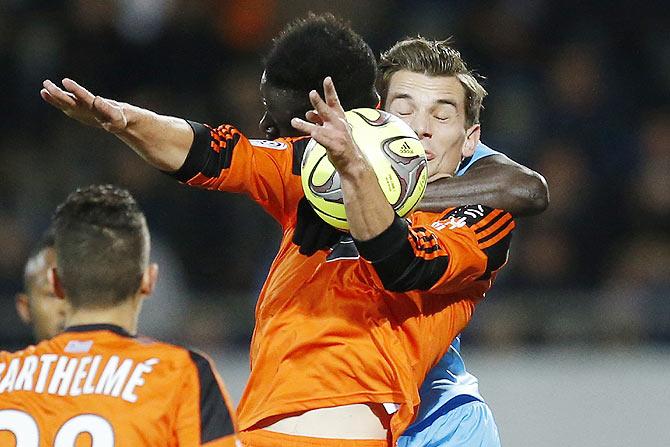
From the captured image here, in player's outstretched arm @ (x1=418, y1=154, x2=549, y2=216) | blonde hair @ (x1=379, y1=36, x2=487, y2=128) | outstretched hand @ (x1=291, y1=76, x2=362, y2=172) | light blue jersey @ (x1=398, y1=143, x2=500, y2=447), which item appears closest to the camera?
outstretched hand @ (x1=291, y1=76, x2=362, y2=172)

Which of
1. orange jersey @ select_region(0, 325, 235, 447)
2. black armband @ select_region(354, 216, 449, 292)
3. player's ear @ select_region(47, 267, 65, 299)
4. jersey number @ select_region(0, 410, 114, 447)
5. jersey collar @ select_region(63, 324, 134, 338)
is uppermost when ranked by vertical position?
black armband @ select_region(354, 216, 449, 292)

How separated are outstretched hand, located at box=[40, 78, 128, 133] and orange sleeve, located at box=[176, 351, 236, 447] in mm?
628

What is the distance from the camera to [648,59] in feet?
31.8

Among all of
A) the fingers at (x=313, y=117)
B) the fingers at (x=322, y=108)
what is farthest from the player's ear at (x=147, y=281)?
the fingers at (x=322, y=108)

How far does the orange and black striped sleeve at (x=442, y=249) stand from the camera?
10.4 ft

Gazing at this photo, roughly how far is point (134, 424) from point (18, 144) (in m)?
6.56

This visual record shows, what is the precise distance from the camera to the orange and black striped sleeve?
125 inches

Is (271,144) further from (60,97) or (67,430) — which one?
(67,430)

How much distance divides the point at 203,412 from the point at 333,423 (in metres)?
0.38

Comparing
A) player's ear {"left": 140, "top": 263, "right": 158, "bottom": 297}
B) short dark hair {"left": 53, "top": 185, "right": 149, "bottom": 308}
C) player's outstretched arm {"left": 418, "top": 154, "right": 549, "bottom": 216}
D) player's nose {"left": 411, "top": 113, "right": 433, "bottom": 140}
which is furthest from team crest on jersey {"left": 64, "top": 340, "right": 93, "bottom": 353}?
player's nose {"left": 411, "top": 113, "right": 433, "bottom": 140}

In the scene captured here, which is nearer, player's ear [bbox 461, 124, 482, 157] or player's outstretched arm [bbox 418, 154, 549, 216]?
player's outstretched arm [bbox 418, 154, 549, 216]

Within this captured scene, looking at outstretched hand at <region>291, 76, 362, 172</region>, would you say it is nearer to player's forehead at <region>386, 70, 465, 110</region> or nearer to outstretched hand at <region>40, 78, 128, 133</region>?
outstretched hand at <region>40, 78, 128, 133</region>

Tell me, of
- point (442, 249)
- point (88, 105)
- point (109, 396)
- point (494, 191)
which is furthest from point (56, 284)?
point (494, 191)

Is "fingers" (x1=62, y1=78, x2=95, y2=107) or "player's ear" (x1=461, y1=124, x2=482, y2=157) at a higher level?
"player's ear" (x1=461, y1=124, x2=482, y2=157)
